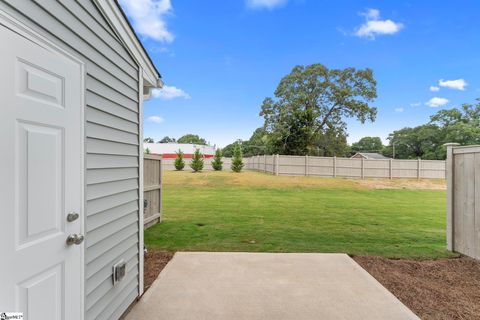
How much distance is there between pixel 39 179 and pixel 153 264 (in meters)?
2.36

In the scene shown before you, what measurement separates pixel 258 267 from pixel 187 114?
31676 mm

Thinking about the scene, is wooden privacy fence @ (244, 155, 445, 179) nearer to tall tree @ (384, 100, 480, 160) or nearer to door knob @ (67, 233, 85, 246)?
door knob @ (67, 233, 85, 246)

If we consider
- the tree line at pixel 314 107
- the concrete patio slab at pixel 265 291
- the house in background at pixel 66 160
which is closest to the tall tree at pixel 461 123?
the tree line at pixel 314 107

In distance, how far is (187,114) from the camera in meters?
33.3

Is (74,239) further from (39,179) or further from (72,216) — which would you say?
(39,179)

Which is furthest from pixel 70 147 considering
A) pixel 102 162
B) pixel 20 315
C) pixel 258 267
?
pixel 258 267

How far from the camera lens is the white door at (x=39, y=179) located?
1.17 m

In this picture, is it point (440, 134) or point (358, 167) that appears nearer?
point (358, 167)

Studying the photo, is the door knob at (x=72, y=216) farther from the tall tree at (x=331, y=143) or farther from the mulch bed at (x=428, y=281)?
the tall tree at (x=331, y=143)

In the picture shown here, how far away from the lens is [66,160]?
60.4 inches

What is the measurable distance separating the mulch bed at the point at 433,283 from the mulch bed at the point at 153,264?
2578 mm

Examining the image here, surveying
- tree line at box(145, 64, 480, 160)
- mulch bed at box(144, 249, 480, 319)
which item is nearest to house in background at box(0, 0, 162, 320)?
mulch bed at box(144, 249, 480, 319)

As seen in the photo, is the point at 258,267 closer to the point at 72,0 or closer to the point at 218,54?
the point at 72,0

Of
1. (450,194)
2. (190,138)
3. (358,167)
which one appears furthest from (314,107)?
(190,138)
